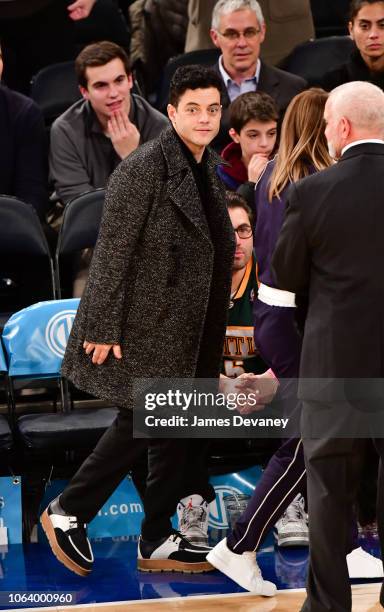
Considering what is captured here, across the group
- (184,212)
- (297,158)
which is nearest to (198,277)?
(184,212)

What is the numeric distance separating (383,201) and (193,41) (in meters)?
3.92

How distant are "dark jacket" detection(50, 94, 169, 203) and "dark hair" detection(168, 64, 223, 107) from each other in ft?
5.46

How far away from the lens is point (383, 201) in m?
3.59

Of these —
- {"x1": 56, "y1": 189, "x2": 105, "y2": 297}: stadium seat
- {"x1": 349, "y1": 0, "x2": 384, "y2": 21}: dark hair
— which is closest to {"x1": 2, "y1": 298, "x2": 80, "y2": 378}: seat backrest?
{"x1": 56, "y1": 189, "x2": 105, "y2": 297}: stadium seat

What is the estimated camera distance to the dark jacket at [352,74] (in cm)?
645

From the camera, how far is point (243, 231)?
16.8 ft

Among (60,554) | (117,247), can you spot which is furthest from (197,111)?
(60,554)

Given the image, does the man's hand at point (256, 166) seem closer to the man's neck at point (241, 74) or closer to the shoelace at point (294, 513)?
the man's neck at point (241, 74)

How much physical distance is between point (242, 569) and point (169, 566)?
14.4 inches

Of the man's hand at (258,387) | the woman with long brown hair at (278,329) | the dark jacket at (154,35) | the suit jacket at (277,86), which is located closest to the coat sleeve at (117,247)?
the woman with long brown hair at (278,329)

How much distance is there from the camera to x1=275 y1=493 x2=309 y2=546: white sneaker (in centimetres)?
477

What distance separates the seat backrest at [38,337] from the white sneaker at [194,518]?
854mm

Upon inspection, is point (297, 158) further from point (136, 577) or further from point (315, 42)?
point (315, 42)

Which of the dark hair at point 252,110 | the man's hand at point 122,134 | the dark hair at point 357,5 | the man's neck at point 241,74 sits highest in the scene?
the dark hair at point 357,5
